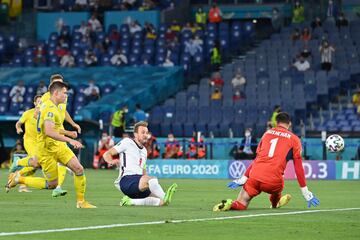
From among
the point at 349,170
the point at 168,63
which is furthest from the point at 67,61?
the point at 349,170

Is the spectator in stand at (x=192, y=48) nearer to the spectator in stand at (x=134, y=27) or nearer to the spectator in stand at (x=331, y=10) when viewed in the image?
the spectator in stand at (x=134, y=27)

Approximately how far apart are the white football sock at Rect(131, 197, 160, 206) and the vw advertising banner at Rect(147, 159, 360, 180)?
1624cm

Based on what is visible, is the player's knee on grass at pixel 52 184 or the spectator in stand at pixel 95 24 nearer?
the player's knee on grass at pixel 52 184

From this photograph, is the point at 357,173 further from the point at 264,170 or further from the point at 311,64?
the point at 264,170

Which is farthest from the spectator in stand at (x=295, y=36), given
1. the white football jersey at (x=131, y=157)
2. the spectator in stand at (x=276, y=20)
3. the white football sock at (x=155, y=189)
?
the white football jersey at (x=131, y=157)

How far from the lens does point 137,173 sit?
18.3m

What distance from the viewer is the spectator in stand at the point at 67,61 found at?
4900 cm

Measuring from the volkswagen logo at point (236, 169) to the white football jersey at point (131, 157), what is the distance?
16867mm

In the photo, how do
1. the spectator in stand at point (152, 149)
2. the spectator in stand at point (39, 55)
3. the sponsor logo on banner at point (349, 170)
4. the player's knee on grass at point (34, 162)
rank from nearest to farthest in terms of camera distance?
the player's knee on grass at point (34, 162), the sponsor logo on banner at point (349, 170), the spectator in stand at point (152, 149), the spectator in stand at point (39, 55)

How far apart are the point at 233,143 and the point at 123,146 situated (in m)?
21.3

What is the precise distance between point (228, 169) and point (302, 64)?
418 inches

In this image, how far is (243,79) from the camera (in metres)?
44.5

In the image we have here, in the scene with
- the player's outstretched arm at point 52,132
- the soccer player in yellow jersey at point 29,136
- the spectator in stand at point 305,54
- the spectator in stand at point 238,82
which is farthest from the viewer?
the spectator in stand at point 305,54

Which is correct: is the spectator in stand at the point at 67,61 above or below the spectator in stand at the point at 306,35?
below
